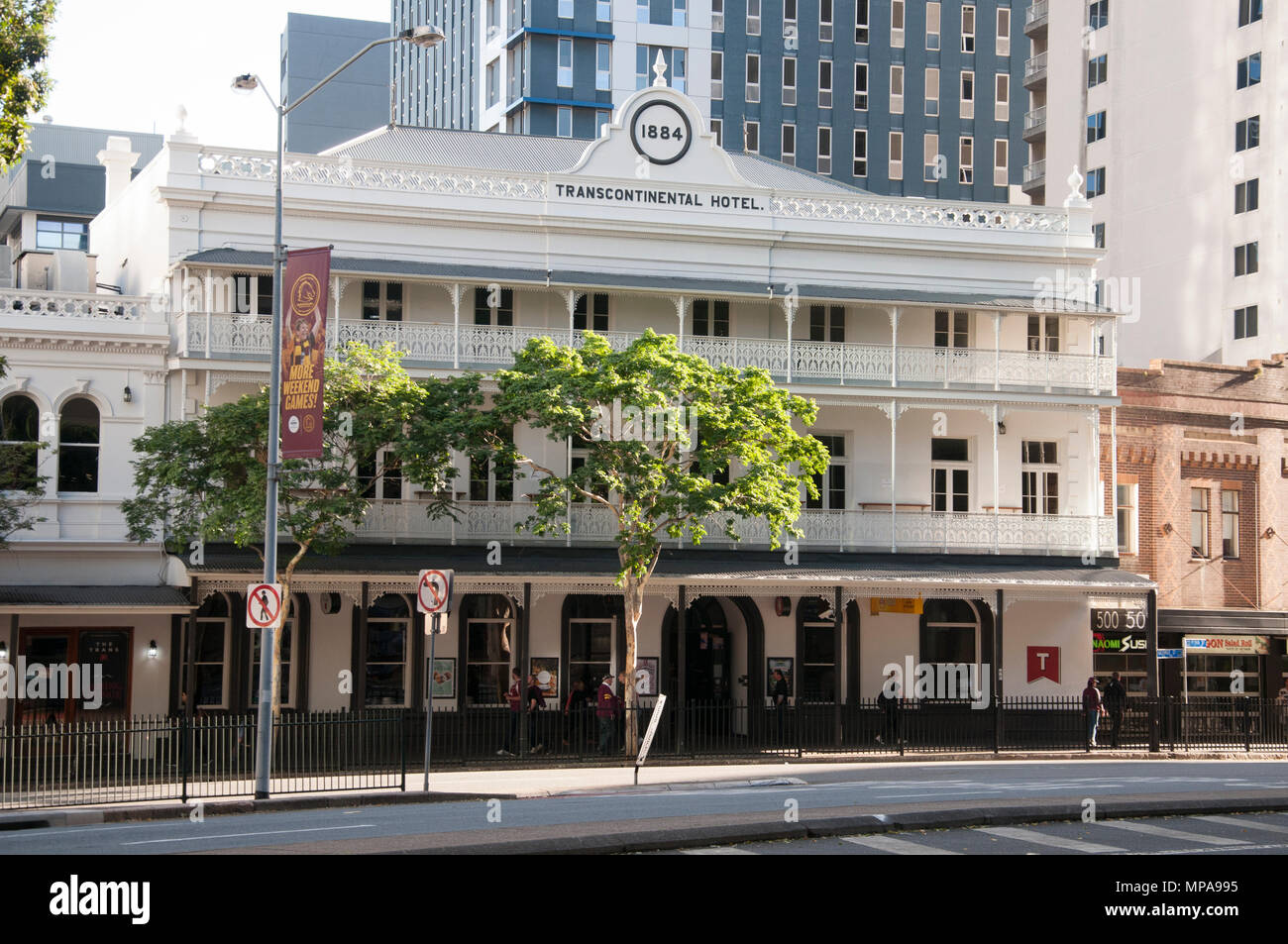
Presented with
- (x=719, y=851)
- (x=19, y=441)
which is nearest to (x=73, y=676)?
(x=19, y=441)

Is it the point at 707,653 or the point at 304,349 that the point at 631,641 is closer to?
the point at 707,653

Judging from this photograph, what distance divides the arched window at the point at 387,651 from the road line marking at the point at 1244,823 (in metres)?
16.8

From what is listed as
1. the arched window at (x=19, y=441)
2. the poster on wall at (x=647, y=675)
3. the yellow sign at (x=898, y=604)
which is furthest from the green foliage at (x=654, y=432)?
the arched window at (x=19, y=441)

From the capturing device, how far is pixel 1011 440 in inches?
1308

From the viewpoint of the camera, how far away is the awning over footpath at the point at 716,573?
90.7 feet

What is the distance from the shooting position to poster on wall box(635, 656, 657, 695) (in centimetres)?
3067

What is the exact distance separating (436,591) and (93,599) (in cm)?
889

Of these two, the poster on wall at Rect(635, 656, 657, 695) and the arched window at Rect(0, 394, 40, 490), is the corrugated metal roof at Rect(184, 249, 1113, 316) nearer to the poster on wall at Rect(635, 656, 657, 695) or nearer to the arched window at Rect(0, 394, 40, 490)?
the arched window at Rect(0, 394, 40, 490)

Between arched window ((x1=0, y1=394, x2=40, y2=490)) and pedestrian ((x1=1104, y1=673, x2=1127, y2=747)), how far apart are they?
68.9ft

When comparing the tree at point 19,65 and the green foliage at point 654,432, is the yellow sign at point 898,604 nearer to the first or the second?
the green foliage at point 654,432

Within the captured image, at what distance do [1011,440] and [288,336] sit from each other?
17.8 metres

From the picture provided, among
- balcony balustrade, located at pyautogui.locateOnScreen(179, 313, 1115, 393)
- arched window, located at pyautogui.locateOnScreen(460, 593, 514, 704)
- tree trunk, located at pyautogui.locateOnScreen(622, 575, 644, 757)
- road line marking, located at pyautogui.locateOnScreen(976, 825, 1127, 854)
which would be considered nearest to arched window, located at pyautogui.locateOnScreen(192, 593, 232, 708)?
arched window, located at pyautogui.locateOnScreen(460, 593, 514, 704)

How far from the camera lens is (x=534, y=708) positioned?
28516 mm

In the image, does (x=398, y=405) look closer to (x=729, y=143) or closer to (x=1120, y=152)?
(x=1120, y=152)
